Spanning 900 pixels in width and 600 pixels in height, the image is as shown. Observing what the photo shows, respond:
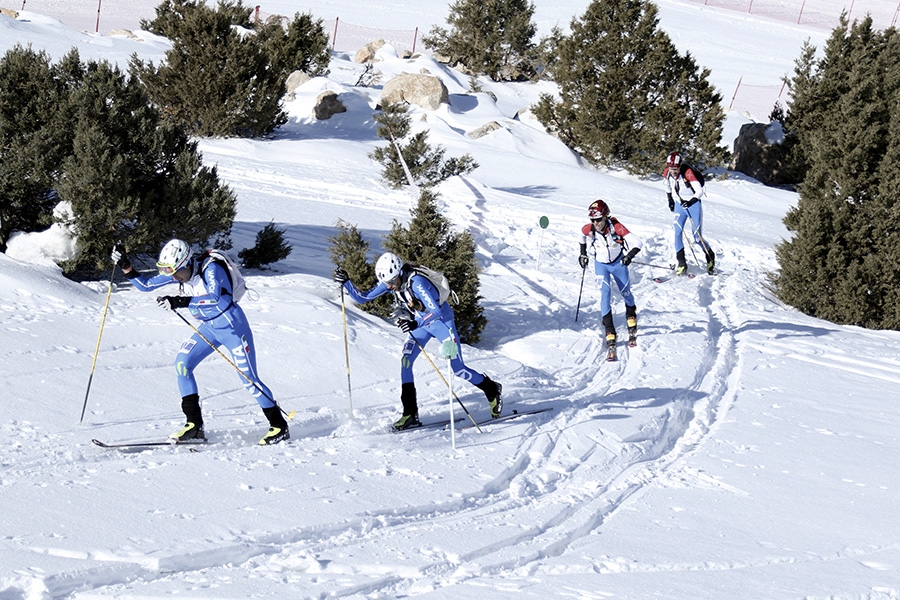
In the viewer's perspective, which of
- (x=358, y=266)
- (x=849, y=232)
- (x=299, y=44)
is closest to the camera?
(x=358, y=266)

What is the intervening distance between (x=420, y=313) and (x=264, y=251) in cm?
468

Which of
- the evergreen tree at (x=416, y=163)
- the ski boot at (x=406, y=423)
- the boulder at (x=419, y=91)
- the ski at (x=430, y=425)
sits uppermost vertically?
the boulder at (x=419, y=91)

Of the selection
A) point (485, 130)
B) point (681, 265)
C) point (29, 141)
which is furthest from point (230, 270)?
point (485, 130)

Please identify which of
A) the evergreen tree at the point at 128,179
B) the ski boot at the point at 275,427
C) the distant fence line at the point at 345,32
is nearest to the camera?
the ski boot at the point at 275,427

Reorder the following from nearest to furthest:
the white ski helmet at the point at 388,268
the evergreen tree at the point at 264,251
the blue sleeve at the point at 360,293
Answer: the white ski helmet at the point at 388,268
the blue sleeve at the point at 360,293
the evergreen tree at the point at 264,251

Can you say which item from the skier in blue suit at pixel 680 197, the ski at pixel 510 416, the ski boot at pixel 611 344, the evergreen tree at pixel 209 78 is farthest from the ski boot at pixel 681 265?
the evergreen tree at pixel 209 78

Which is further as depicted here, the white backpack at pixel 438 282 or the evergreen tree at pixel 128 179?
the evergreen tree at pixel 128 179

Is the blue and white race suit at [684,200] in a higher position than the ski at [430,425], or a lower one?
higher

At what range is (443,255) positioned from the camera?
12242 millimetres

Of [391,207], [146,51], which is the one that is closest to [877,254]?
[391,207]

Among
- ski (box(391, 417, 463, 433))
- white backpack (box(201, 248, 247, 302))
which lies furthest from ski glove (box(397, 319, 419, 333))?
white backpack (box(201, 248, 247, 302))

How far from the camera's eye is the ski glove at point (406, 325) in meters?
8.57

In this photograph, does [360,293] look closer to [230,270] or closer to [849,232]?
[230,270]

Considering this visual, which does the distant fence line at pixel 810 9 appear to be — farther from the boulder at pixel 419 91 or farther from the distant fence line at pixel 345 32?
the boulder at pixel 419 91
